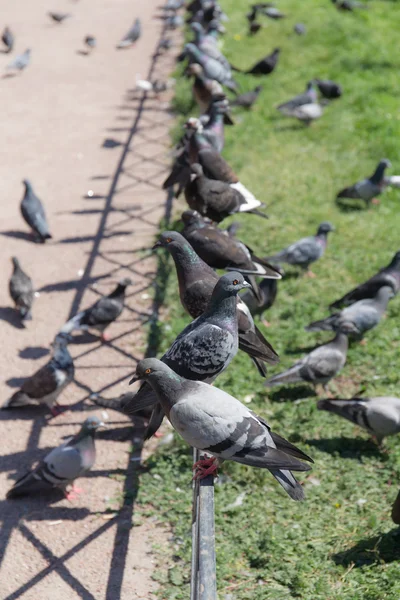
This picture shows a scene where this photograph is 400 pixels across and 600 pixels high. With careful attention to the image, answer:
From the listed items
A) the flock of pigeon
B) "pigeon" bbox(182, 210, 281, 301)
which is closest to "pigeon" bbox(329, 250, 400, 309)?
the flock of pigeon

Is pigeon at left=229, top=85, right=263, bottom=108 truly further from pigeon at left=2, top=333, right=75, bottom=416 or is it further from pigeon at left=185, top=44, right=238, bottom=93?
pigeon at left=2, top=333, right=75, bottom=416

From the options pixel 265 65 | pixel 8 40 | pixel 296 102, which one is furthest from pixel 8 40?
pixel 296 102

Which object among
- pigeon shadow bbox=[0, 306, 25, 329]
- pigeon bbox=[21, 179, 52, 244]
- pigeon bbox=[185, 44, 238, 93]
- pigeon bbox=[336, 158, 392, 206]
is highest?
pigeon bbox=[185, 44, 238, 93]

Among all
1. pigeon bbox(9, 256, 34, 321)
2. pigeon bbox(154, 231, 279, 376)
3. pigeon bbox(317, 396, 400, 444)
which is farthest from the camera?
pigeon bbox(9, 256, 34, 321)

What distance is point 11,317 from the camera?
7.76m

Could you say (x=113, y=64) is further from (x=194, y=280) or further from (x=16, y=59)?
(x=194, y=280)

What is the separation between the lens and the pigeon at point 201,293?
486 centimetres

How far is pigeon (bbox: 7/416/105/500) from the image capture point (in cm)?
534

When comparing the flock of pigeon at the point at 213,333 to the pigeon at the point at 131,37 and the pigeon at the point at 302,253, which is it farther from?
the pigeon at the point at 131,37

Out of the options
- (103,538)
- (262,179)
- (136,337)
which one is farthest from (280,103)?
(103,538)

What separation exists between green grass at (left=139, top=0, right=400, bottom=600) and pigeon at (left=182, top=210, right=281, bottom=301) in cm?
142

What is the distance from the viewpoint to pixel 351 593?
4.66 m

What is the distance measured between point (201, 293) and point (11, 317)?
351 cm

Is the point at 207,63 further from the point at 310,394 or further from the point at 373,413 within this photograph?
the point at 373,413
